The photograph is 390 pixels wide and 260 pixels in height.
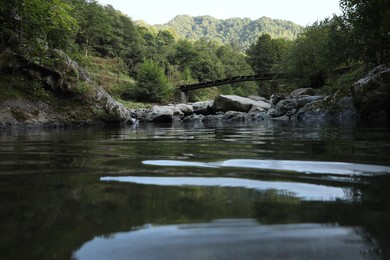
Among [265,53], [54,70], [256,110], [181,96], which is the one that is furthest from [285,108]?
[265,53]

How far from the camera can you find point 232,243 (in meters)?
0.94

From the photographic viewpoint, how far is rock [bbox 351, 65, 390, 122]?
1313cm

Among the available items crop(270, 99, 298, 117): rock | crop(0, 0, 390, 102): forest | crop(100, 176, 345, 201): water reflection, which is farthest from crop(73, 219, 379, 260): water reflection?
crop(270, 99, 298, 117): rock

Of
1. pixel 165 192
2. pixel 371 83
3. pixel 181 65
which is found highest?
pixel 181 65

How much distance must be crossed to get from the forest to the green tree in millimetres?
107

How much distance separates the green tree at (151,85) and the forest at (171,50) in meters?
0.11

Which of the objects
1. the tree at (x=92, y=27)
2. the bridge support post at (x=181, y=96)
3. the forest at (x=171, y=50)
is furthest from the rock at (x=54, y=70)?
the tree at (x=92, y=27)

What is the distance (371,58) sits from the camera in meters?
22.0

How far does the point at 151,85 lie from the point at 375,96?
2565cm

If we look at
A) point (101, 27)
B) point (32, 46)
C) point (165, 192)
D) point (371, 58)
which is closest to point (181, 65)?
point (101, 27)

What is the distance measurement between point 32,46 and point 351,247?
1471 cm

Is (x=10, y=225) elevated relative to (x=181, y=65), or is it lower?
lower

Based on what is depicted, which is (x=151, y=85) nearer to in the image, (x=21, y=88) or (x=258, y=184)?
(x=21, y=88)

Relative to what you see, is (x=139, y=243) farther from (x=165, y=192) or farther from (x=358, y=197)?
(x=358, y=197)
